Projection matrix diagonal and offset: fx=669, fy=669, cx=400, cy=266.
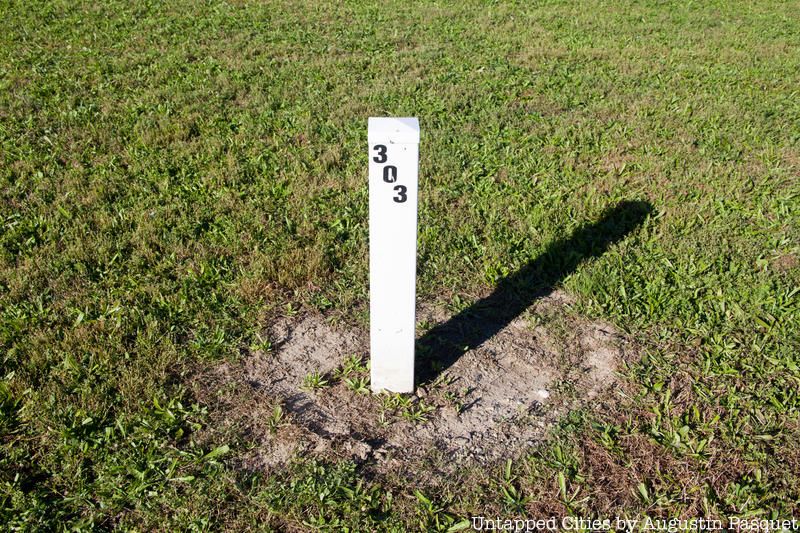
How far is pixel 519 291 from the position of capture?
15.0 ft

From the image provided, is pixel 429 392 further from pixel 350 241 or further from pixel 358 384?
pixel 350 241

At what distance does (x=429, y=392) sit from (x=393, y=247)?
99 cm

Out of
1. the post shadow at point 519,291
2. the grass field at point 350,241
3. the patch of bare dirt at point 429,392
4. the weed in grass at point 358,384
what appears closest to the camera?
the grass field at point 350,241

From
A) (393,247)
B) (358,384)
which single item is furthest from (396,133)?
(358,384)

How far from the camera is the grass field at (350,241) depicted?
3.14 m

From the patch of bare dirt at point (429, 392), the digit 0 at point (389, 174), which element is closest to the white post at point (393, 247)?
the digit 0 at point (389, 174)

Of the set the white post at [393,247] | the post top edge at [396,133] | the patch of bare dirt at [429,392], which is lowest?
the patch of bare dirt at [429,392]

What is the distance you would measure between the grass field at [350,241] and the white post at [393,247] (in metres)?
0.59

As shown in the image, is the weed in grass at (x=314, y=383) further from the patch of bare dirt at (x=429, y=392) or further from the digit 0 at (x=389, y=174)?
the digit 0 at (x=389, y=174)

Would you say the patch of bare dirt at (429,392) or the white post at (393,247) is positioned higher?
the white post at (393,247)

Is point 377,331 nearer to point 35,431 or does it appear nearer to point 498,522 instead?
point 498,522

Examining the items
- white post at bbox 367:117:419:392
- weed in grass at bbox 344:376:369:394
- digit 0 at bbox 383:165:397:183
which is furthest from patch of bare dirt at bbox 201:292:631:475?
digit 0 at bbox 383:165:397:183

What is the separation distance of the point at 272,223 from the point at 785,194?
4.43 meters

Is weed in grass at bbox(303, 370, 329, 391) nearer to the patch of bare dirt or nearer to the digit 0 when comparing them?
the patch of bare dirt
